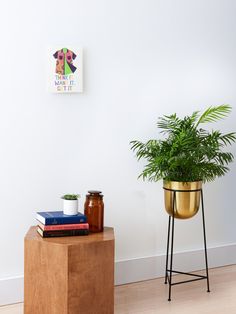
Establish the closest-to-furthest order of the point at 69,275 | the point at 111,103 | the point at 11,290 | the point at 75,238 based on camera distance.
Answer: the point at 69,275 → the point at 75,238 → the point at 11,290 → the point at 111,103

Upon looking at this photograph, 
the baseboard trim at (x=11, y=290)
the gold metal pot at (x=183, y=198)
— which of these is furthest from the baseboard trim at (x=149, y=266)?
the gold metal pot at (x=183, y=198)

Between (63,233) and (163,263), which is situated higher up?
(63,233)

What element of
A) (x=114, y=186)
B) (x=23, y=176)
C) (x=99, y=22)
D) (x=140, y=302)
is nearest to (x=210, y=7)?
(x=99, y=22)

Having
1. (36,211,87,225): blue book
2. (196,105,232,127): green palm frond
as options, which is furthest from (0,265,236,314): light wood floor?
(196,105,232,127): green palm frond

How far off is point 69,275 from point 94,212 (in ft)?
1.23

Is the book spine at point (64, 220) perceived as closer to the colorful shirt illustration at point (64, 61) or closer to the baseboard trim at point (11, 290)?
the baseboard trim at point (11, 290)

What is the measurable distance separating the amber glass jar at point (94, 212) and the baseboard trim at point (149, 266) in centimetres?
58

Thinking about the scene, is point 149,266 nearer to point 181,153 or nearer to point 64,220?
point 181,153

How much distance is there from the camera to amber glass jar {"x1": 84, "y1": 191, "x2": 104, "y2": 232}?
2344 mm

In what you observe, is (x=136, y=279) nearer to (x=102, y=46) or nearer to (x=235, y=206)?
(x=235, y=206)

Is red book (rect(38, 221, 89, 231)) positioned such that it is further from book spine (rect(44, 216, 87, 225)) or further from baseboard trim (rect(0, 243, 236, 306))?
baseboard trim (rect(0, 243, 236, 306))

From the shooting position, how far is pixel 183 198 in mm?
2615

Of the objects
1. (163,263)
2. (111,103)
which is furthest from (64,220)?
(163,263)

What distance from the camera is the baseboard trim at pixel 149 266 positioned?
2.54 metres
